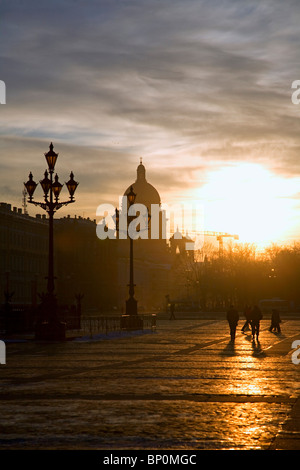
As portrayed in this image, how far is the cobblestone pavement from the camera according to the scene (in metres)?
10.7

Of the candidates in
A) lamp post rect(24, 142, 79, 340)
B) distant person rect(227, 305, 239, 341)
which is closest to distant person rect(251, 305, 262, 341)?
distant person rect(227, 305, 239, 341)

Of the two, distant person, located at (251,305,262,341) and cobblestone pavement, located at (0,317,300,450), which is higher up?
distant person, located at (251,305,262,341)

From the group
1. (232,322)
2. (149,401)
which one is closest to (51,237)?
(232,322)

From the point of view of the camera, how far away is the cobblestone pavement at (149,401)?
1067 cm

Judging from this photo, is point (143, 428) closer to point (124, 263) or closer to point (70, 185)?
point (70, 185)

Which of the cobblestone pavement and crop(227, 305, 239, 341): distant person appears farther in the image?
crop(227, 305, 239, 341): distant person

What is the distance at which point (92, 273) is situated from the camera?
124562mm

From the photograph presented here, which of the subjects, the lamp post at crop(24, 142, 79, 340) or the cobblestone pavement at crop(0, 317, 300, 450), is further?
the lamp post at crop(24, 142, 79, 340)

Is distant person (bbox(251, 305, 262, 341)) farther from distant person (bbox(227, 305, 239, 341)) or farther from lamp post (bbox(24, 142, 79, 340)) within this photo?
lamp post (bbox(24, 142, 79, 340))

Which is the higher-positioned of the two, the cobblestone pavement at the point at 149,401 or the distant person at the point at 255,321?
the distant person at the point at 255,321

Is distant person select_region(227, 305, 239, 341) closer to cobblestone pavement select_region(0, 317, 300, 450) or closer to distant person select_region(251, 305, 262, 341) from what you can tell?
distant person select_region(251, 305, 262, 341)

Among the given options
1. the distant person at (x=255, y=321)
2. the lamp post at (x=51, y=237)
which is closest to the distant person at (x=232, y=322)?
the distant person at (x=255, y=321)

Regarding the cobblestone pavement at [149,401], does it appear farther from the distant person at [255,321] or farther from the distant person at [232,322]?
the distant person at [255,321]

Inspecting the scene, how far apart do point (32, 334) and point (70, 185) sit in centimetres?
893
